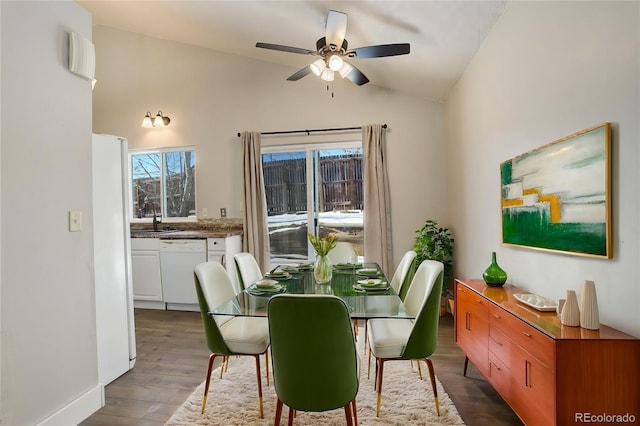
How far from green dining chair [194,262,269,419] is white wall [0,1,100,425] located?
764 millimetres

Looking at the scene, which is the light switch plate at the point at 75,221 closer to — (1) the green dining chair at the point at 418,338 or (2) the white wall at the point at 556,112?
(1) the green dining chair at the point at 418,338

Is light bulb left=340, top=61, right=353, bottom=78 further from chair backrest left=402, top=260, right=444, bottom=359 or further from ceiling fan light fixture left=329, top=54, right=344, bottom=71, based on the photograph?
chair backrest left=402, top=260, right=444, bottom=359

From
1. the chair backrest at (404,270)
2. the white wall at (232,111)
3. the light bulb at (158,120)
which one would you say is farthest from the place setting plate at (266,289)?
the light bulb at (158,120)

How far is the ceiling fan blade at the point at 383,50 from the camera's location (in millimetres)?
2217

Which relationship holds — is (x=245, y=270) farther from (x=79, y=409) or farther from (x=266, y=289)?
(x=79, y=409)

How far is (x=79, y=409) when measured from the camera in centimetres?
192

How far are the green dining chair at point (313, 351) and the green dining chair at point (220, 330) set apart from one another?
506 mm

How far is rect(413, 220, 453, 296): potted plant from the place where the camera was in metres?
3.59

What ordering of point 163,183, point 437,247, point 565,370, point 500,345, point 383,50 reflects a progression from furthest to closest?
point 163,183, point 437,247, point 383,50, point 500,345, point 565,370

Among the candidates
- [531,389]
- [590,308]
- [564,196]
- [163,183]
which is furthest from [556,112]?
[163,183]

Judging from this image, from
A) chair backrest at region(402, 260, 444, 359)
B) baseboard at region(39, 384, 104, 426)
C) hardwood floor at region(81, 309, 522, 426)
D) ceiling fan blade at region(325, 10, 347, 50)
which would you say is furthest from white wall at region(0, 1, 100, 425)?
chair backrest at region(402, 260, 444, 359)

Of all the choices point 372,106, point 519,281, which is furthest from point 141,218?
point 519,281

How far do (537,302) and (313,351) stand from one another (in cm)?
123

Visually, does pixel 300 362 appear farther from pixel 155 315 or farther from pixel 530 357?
pixel 155 315
